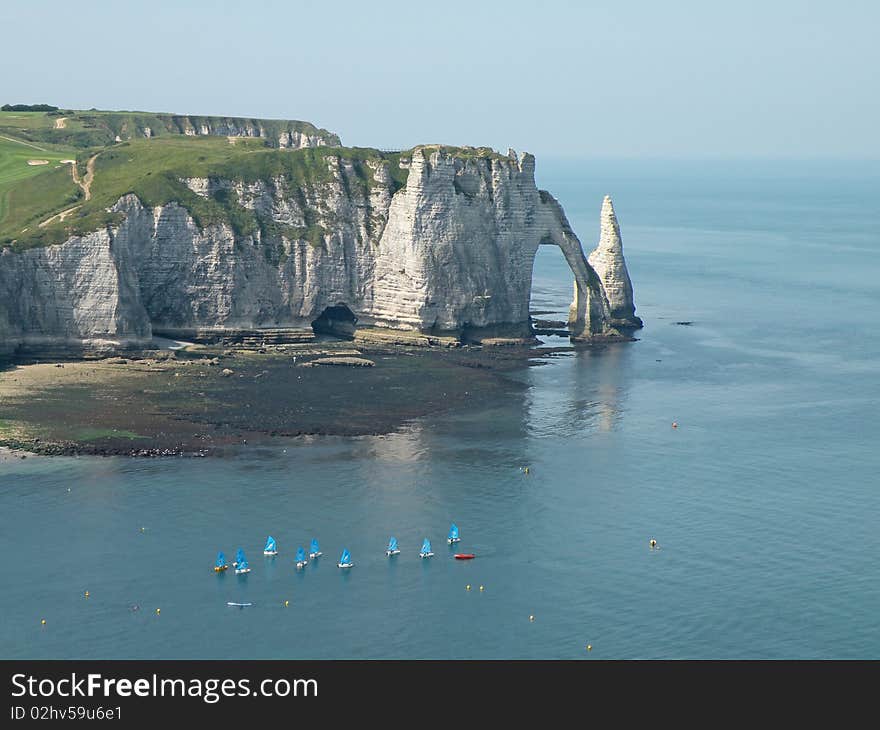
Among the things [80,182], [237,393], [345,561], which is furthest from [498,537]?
[80,182]

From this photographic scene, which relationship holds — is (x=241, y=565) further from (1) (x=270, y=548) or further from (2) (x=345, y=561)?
(2) (x=345, y=561)

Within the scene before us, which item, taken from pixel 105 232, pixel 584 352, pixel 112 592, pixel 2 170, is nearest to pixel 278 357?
pixel 105 232

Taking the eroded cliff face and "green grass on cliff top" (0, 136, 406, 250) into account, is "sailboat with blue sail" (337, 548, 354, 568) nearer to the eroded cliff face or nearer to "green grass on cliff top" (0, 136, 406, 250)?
the eroded cliff face

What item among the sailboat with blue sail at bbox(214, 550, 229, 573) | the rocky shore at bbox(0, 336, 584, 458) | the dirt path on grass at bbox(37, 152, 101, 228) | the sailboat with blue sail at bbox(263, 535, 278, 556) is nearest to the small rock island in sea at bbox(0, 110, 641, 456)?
the dirt path on grass at bbox(37, 152, 101, 228)

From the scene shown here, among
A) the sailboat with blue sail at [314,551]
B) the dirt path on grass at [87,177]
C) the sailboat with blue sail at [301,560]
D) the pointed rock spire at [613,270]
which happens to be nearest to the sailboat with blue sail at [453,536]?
the sailboat with blue sail at [314,551]

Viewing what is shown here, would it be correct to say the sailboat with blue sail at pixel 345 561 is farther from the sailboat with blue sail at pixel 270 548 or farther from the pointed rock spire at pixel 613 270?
the pointed rock spire at pixel 613 270

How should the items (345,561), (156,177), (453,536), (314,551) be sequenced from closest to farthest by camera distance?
(345,561)
(314,551)
(453,536)
(156,177)
